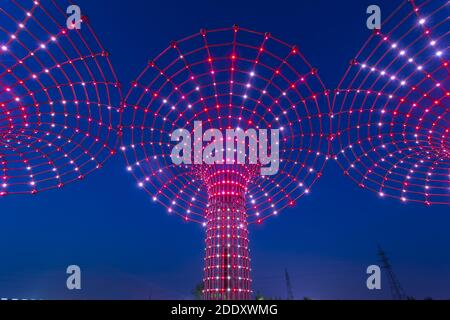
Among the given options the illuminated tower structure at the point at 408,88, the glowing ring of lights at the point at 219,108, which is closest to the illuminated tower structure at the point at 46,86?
the glowing ring of lights at the point at 219,108

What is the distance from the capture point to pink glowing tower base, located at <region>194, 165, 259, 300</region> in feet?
78.2

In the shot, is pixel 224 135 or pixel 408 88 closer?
pixel 408 88

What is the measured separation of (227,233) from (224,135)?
6.74 m

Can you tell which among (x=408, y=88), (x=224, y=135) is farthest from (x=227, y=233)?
(x=408, y=88)

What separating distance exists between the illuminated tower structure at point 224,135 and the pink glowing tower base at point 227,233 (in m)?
0.07

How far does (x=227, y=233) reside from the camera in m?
24.6

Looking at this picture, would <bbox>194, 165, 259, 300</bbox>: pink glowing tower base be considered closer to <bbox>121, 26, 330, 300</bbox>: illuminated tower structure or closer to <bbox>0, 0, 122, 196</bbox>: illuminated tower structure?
<bbox>121, 26, 330, 300</bbox>: illuminated tower structure

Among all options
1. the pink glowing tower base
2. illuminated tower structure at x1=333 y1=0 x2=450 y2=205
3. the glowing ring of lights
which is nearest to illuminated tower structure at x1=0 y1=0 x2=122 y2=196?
the glowing ring of lights

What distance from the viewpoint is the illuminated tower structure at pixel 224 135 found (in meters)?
17.7

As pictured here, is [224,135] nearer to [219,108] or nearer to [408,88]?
[219,108]

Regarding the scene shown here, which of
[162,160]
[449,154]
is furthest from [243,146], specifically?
[449,154]

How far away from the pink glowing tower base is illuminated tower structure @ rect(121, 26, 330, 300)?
0.22 ft

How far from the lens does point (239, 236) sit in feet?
81.7
